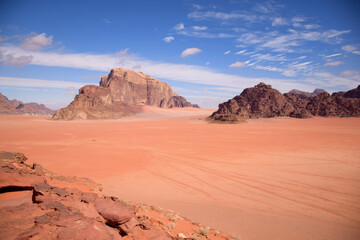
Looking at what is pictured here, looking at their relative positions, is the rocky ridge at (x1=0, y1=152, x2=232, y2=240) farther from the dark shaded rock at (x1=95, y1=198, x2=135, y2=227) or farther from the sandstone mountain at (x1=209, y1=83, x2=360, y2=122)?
the sandstone mountain at (x1=209, y1=83, x2=360, y2=122)

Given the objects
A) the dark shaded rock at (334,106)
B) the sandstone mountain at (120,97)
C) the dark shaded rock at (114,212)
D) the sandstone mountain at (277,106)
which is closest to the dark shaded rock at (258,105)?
the sandstone mountain at (277,106)

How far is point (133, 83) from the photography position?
110 metres

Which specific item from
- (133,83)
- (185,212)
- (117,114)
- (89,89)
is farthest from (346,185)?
(133,83)

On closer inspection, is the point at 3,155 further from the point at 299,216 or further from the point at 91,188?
the point at 299,216

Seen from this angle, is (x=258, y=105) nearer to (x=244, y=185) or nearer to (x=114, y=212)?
(x=244, y=185)

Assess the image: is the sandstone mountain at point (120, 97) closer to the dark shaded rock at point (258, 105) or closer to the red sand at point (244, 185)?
the dark shaded rock at point (258, 105)

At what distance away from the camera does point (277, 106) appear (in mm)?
58469

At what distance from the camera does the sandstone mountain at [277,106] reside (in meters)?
53.5

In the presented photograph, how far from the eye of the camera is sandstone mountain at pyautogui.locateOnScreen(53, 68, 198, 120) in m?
60.0

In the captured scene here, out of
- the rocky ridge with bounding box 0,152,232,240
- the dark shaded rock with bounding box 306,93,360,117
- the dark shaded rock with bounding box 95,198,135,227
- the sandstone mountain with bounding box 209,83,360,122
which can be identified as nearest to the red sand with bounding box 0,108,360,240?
the rocky ridge with bounding box 0,152,232,240

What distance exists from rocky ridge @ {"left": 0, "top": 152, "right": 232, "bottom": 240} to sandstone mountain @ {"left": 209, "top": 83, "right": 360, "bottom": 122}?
149 feet

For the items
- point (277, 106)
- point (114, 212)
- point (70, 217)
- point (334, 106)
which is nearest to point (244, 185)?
point (114, 212)

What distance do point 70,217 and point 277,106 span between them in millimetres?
63419

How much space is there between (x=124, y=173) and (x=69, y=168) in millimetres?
2927
